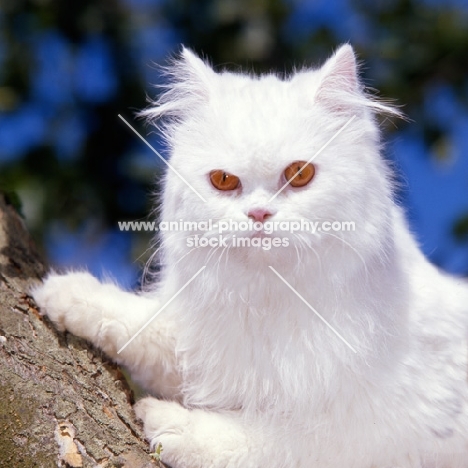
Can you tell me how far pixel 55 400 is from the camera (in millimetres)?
1656

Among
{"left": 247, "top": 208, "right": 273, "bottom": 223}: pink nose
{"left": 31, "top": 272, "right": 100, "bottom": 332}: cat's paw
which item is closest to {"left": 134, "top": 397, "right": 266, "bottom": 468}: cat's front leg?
{"left": 31, "top": 272, "right": 100, "bottom": 332}: cat's paw

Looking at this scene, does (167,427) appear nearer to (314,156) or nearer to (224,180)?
(224,180)

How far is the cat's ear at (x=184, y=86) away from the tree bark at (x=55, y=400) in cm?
66

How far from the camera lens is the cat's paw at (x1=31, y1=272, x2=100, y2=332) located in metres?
1.93

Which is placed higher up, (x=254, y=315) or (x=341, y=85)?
(x=341, y=85)

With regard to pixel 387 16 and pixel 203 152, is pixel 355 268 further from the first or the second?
pixel 387 16

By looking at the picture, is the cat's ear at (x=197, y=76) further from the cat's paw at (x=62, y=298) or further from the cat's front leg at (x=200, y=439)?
the cat's front leg at (x=200, y=439)

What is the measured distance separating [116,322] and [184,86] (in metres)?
0.70

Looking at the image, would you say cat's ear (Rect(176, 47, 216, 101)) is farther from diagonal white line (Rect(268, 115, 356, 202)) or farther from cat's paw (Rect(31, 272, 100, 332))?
cat's paw (Rect(31, 272, 100, 332))

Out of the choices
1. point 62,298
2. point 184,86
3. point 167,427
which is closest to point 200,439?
point 167,427

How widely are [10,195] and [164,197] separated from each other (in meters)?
0.72

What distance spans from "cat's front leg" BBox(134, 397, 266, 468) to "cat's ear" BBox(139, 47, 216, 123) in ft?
2.73

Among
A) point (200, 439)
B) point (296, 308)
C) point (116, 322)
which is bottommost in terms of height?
point (200, 439)

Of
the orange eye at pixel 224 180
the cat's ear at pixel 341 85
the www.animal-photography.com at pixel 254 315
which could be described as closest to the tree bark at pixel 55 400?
the www.animal-photography.com at pixel 254 315
